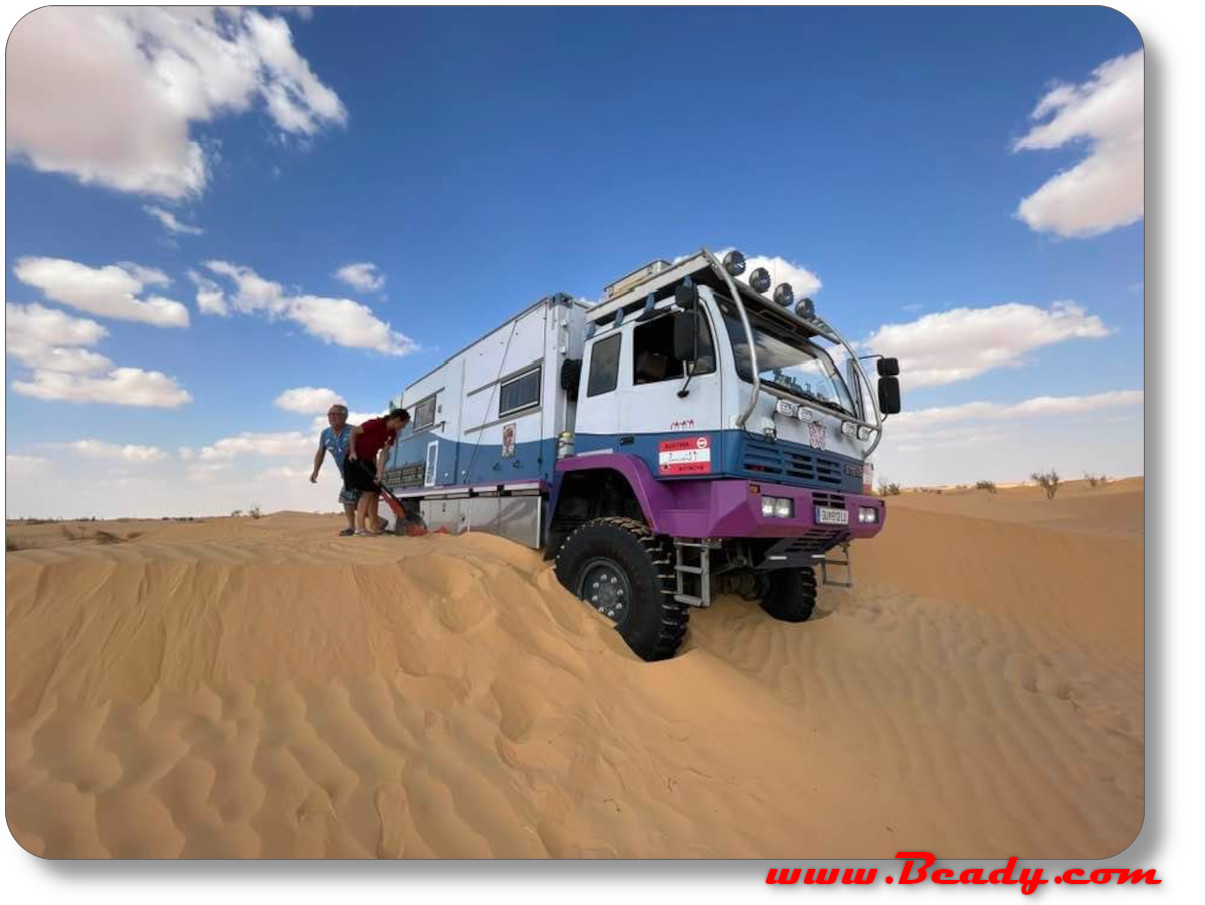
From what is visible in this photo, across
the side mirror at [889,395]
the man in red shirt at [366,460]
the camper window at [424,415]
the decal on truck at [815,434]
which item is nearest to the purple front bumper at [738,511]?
the decal on truck at [815,434]

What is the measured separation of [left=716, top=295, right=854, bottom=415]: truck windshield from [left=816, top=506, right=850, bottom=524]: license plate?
1127mm

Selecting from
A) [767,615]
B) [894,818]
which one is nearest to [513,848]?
[894,818]

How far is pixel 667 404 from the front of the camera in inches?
181

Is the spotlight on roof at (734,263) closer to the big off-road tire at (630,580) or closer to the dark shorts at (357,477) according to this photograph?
the big off-road tire at (630,580)

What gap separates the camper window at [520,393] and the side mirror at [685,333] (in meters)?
2.38

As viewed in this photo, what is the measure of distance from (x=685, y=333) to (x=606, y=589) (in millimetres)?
2336

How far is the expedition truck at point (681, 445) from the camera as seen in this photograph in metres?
4.10

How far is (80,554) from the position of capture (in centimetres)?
321

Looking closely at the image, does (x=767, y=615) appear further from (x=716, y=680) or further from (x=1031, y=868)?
(x=1031, y=868)

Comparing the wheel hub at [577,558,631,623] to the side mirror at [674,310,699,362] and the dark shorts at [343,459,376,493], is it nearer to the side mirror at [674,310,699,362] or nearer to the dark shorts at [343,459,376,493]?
the side mirror at [674,310,699,362]

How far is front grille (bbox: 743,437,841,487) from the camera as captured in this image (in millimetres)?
4117

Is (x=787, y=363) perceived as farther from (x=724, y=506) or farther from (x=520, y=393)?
(x=520, y=393)

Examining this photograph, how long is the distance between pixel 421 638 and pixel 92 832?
5.24 feet

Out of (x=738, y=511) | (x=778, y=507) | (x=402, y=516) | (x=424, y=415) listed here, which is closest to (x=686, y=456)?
(x=738, y=511)
